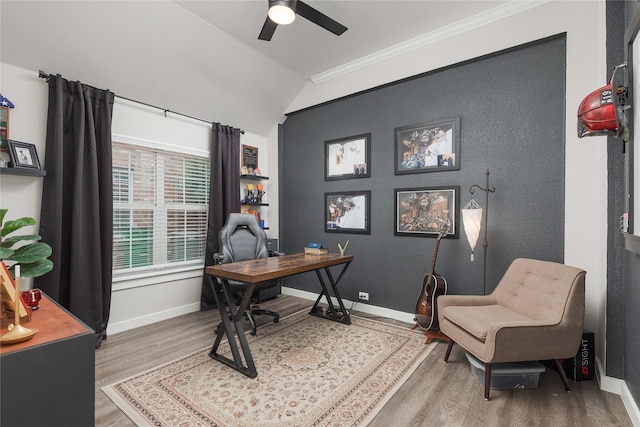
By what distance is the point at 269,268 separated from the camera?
2531mm

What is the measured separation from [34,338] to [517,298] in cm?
294

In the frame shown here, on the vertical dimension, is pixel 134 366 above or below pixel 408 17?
below

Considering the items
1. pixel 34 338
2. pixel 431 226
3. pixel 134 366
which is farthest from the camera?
pixel 431 226

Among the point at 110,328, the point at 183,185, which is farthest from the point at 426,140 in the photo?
the point at 110,328

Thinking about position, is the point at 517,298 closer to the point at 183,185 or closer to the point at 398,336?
the point at 398,336

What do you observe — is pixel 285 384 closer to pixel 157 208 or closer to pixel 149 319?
pixel 149 319

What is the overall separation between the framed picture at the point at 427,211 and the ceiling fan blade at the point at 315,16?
1.79 metres

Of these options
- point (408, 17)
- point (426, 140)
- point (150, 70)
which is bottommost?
point (426, 140)

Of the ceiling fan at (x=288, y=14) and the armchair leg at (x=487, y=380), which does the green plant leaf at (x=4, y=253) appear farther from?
the armchair leg at (x=487, y=380)

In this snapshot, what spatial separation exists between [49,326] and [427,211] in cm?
307

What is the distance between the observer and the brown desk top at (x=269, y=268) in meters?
2.30

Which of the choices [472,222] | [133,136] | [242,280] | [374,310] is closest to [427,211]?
[472,222]

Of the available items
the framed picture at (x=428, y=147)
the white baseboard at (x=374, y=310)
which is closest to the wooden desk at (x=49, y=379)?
the white baseboard at (x=374, y=310)

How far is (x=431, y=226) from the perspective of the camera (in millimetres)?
3209
